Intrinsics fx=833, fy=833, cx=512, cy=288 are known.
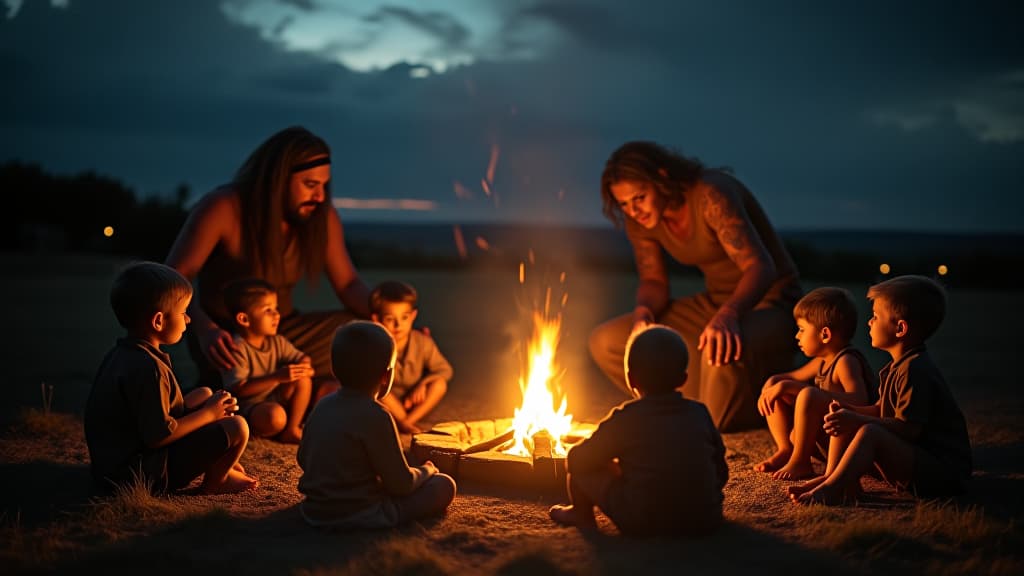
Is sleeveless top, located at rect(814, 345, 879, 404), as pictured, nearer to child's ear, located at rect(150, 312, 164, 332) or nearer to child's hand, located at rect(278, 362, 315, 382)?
child's hand, located at rect(278, 362, 315, 382)

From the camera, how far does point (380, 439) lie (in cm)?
365

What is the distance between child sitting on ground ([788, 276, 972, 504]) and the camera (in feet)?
13.4

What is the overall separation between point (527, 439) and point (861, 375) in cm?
199

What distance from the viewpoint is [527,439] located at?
5211 mm

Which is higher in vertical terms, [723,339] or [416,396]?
[723,339]

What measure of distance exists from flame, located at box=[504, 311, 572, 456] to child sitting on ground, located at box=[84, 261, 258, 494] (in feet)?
5.82

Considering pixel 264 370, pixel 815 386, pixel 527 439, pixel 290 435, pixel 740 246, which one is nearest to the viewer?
pixel 815 386

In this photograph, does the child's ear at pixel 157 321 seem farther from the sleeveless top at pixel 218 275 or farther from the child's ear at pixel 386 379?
the sleeveless top at pixel 218 275

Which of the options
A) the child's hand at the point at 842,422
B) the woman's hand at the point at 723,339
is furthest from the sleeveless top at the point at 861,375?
the woman's hand at the point at 723,339

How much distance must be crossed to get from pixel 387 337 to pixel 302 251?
3144 mm

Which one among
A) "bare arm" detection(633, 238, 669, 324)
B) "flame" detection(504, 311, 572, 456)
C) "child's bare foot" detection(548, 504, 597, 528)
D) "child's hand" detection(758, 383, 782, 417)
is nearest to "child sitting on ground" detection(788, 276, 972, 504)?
"child's hand" detection(758, 383, 782, 417)

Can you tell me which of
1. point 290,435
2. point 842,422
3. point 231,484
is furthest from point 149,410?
point 842,422

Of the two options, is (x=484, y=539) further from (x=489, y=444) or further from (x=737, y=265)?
(x=737, y=265)

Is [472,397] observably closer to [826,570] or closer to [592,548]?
[592,548]
